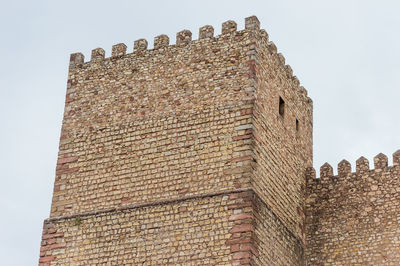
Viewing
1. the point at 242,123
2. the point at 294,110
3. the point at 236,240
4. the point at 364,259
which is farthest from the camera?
the point at 294,110

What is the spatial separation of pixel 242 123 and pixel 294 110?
9.53ft

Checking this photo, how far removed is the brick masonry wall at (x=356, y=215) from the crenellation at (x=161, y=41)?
440cm

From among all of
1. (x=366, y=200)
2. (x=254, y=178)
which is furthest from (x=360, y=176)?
(x=254, y=178)

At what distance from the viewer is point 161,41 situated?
17203 mm

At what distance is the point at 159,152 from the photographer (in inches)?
625

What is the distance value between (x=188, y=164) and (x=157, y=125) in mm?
1189

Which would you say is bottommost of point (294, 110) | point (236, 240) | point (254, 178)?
point (236, 240)

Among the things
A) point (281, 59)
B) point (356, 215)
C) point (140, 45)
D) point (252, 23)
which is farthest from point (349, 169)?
point (140, 45)

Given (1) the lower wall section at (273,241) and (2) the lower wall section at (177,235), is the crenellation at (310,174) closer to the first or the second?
(1) the lower wall section at (273,241)

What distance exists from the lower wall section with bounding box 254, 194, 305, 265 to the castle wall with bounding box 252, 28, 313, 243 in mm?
204

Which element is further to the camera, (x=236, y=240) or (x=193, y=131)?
(x=193, y=131)

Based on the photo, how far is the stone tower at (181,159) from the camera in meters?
14.8

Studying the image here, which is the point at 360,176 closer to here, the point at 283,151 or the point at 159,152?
the point at 283,151

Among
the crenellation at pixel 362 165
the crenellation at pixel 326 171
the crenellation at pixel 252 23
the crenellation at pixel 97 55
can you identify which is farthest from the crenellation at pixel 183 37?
the crenellation at pixel 362 165
